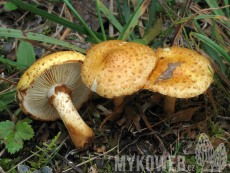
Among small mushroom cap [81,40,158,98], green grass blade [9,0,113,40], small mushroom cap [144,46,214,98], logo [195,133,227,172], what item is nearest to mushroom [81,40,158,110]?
small mushroom cap [81,40,158,98]

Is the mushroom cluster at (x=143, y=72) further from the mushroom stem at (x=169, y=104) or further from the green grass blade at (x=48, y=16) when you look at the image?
the green grass blade at (x=48, y=16)

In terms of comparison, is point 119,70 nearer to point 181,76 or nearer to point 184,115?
point 181,76

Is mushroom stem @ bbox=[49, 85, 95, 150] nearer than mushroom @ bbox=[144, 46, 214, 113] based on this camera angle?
No

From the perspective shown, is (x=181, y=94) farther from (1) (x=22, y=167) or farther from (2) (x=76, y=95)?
(1) (x=22, y=167)

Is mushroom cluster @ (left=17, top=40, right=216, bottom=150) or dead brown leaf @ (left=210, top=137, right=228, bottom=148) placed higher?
mushroom cluster @ (left=17, top=40, right=216, bottom=150)

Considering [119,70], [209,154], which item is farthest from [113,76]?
[209,154]

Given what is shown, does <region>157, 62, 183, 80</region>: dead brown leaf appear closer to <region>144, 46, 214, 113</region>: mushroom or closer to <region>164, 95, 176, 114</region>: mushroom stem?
<region>144, 46, 214, 113</region>: mushroom

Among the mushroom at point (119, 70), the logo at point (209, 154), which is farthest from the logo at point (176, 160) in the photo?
the mushroom at point (119, 70)
